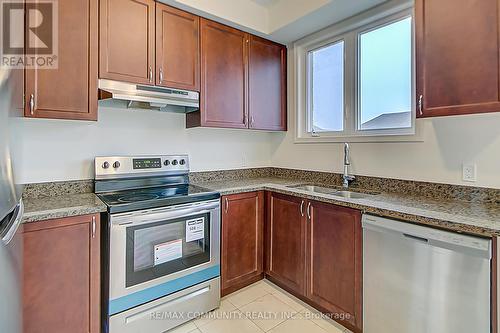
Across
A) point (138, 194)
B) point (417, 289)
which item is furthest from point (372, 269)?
point (138, 194)

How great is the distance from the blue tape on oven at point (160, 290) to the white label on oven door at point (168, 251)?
16cm

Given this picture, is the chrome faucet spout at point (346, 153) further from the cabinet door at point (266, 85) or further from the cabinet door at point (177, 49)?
the cabinet door at point (177, 49)

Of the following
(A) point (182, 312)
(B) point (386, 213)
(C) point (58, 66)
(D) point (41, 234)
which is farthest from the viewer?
(A) point (182, 312)

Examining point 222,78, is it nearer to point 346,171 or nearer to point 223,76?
point 223,76

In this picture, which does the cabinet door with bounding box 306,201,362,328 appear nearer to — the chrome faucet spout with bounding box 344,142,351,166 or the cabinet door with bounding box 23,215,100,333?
the chrome faucet spout with bounding box 344,142,351,166

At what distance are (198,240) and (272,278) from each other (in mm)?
891

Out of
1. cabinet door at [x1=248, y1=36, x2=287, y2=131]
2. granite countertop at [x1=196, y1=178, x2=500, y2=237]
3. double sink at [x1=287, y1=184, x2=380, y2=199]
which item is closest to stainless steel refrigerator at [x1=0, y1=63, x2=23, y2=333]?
granite countertop at [x1=196, y1=178, x2=500, y2=237]

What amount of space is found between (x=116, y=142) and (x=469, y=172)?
2.58 m

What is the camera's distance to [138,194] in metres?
2.04

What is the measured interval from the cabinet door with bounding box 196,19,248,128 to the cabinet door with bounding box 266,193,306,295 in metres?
0.87

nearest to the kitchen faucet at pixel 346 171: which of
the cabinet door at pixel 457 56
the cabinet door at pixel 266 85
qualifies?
the cabinet door at pixel 457 56

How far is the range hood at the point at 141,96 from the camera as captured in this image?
1.88 m

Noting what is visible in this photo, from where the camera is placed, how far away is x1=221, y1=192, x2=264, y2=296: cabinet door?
227cm

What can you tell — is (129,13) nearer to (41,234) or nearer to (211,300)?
(41,234)
